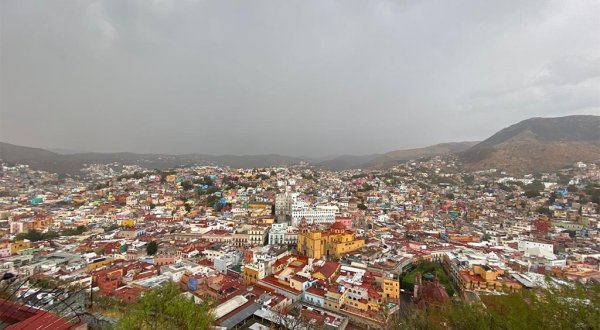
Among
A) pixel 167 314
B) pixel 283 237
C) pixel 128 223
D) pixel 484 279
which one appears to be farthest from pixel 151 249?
pixel 484 279

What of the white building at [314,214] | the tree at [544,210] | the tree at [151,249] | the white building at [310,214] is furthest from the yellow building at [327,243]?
the tree at [544,210]

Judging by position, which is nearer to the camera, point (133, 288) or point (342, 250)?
point (133, 288)

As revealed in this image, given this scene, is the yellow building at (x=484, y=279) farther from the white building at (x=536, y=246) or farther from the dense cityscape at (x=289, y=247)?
the white building at (x=536, y=246)

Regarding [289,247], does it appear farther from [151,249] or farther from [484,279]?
[484,279]

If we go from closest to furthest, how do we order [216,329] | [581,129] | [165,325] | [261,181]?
[165,325]
[216,329]
[261,181]
[581,129]

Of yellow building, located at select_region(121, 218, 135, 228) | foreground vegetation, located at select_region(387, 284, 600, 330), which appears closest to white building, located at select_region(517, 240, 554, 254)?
foreground vegetation, located at select_region(387, 284, 600, 330)

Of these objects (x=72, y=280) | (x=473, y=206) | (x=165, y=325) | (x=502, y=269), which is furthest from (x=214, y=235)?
(x=473, y=206)

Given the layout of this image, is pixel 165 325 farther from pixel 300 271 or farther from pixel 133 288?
pixel 300 271
